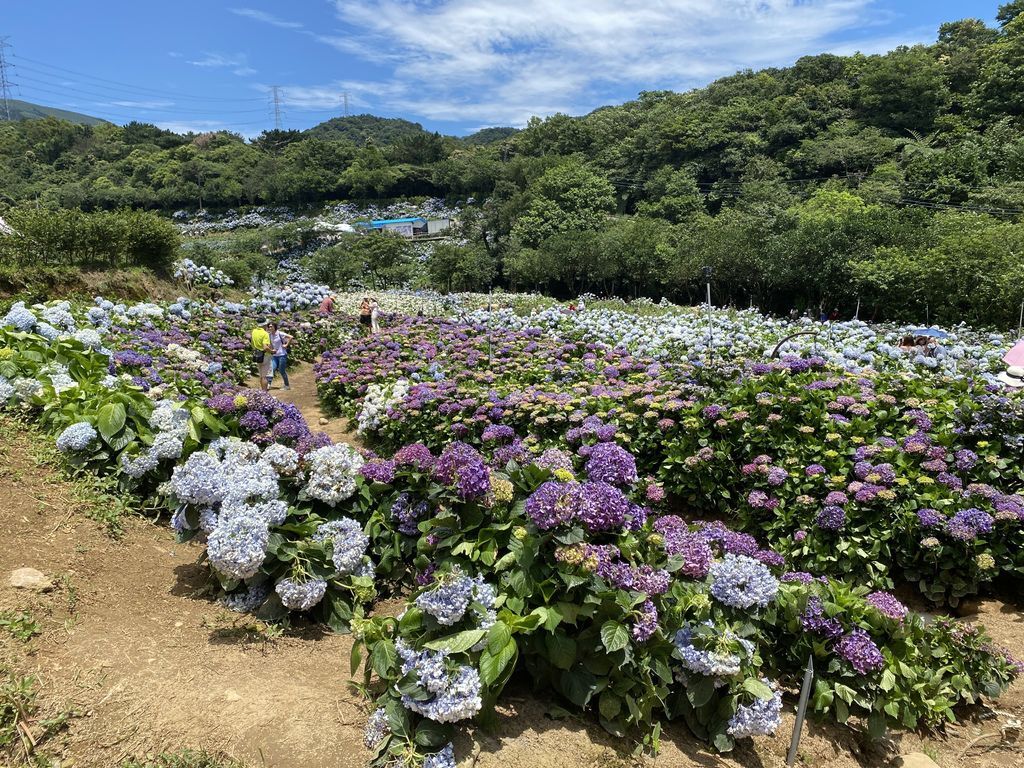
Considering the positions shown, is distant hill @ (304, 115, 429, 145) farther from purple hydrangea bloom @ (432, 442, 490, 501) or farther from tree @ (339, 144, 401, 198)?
purple hydrangea bloom @ (432, 442, 490, 501)

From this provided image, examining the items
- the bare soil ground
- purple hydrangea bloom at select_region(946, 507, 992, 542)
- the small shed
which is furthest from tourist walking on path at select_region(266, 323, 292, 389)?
the small shed

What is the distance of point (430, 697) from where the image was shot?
2.15 metres

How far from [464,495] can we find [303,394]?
8314 millimetres

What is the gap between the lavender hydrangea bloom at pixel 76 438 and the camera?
3.81 meters

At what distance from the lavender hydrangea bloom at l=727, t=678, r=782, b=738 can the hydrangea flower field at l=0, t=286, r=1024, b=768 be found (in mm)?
11

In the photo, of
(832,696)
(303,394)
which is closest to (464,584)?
(832,696)

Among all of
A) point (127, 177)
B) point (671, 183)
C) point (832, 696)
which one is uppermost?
point (127, 177)

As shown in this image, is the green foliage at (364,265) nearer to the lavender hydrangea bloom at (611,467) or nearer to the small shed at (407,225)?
the lavender hydrangea bloom at (611,467)

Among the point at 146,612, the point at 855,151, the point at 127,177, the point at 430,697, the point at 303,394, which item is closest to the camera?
the point at 430,697

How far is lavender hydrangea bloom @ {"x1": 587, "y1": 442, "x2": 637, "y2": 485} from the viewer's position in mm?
2756

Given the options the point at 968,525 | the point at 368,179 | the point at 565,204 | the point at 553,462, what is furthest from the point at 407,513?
the point at 368,179

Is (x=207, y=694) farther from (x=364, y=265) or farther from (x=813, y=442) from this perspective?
(x=364, y=265)

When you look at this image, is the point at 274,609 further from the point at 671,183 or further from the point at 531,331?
the point at 671,183

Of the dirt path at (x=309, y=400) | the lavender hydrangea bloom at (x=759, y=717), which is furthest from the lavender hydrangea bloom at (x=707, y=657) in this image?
the dirt path at (x=309, y=400)
